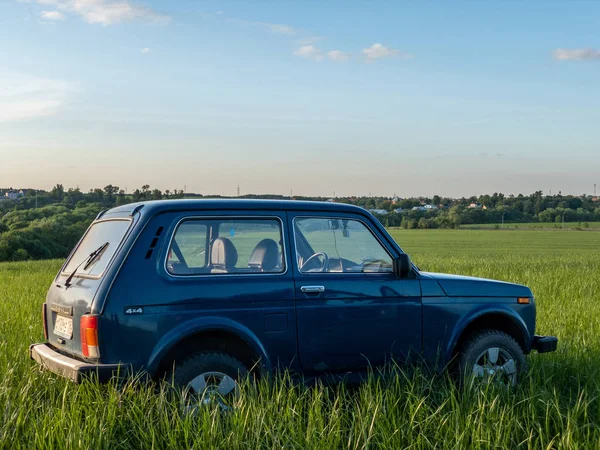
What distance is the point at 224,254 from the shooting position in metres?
5.60

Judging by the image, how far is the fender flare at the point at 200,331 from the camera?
504cm

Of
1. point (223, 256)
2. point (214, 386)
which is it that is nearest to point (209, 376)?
point (214, 386)

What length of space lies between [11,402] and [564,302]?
11.3 meters

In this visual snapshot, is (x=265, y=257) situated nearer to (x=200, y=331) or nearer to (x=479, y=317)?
(x=200, y=331)

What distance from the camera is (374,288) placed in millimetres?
5941

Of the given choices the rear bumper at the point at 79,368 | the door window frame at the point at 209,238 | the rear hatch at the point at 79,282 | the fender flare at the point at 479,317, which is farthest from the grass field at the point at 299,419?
the door window frame at the point at 209,238

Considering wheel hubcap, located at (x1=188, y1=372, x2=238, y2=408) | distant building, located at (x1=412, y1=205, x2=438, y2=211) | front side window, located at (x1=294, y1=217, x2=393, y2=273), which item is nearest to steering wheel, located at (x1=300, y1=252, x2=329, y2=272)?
front side window, located at (x1=294, y1=217, x2=393, y2=273)

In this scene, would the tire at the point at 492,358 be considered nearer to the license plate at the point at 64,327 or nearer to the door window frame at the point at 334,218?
the door window frame at the point at 334,218

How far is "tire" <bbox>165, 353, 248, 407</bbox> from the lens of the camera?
505 cm

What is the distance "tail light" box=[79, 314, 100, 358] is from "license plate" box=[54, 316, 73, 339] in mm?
388

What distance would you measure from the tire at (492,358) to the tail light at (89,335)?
304 cm

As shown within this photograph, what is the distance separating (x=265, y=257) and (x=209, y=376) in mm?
1047

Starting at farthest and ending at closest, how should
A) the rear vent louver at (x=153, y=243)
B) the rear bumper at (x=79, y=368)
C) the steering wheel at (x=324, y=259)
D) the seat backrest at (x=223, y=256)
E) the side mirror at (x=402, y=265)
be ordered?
the side mirror at (x=402, y=265) < the steering wheel at (x=324, y=259) < the seat backrest at (x=223, y=256) < the rear vent louver at (x=153, y=243) < the rear bumper at (x=79, y=368)

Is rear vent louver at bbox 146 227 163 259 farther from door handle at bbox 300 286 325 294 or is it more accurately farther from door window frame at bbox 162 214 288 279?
door handle at bbox 300 286 325 294
